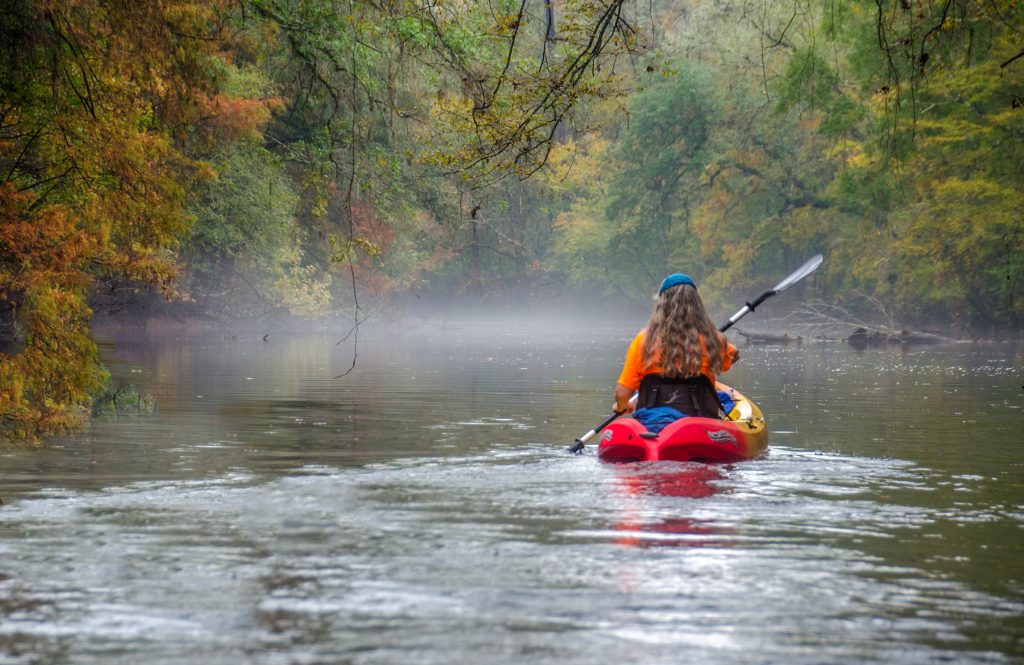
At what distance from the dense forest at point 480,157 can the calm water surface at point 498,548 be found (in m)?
1.92

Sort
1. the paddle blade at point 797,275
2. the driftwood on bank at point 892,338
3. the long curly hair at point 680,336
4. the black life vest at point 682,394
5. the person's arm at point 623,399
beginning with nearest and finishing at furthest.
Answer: the long curly hair at point 680,336, the black life vest at point 682,394, the person's arm at point 623,399, the paddle blade at point 797,275, the driftwood on bank at point 892,338

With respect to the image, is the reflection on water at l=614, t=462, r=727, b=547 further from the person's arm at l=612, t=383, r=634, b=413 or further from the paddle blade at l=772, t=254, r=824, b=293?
the paddle blade at l=772, t=254, r=824, b=293

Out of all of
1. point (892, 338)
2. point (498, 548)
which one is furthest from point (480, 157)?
point (892, 338)

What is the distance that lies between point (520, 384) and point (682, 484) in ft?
46.0

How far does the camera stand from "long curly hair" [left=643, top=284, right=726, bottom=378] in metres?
11.0

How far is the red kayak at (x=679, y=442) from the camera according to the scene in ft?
35.4

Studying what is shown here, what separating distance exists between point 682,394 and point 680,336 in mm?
497

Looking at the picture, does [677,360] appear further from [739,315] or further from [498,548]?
[498,548]

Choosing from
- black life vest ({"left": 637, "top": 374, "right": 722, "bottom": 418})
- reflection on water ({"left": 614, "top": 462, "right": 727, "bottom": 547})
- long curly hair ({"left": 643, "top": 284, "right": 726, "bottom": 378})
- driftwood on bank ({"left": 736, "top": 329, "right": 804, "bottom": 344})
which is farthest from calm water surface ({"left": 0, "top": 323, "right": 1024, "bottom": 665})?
driftwood on bank ({"left": 736, "top": 329, "right": 804, "bottom": 344})

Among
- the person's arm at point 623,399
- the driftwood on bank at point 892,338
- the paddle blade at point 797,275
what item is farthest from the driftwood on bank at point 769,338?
the person's arm at point 623,399

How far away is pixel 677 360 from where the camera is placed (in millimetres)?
11055

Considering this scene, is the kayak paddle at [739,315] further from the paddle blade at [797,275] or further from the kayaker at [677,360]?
the kayaker at [677,360]

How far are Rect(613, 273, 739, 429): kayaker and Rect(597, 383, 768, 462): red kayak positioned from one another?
241mm

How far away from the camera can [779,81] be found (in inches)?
1499
